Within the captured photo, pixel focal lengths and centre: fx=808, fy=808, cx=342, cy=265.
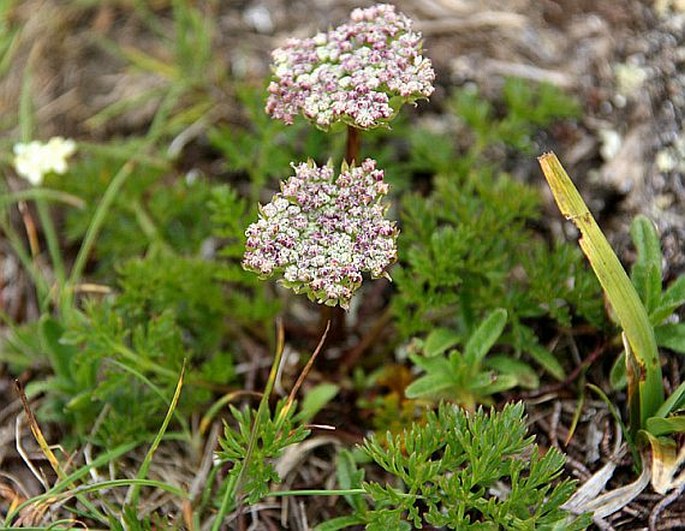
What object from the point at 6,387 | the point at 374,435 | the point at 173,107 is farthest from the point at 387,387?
the point at 173,107

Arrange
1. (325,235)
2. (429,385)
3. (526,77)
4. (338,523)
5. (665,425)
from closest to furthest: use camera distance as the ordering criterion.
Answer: (325,235)
(665,425)
(338,523)
(429,385)
(526,77)

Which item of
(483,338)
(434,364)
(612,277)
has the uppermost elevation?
(612,277)

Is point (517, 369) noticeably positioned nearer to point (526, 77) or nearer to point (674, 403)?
point (674, 403)

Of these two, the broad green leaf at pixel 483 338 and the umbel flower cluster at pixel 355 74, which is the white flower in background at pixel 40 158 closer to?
the umbel flower cluster at pixel 355 74

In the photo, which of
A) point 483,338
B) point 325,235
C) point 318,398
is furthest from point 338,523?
point 325,235

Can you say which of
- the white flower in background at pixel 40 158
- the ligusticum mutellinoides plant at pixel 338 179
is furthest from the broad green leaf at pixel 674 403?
the white flower in background at pixel 40 158

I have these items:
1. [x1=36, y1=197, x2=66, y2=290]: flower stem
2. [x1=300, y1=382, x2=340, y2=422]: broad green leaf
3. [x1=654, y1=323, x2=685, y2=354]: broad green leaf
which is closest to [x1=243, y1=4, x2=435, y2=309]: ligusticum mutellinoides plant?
[x1=300, y1=382, x2=340, y2=422]: broad green leaf

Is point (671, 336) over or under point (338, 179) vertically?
under
